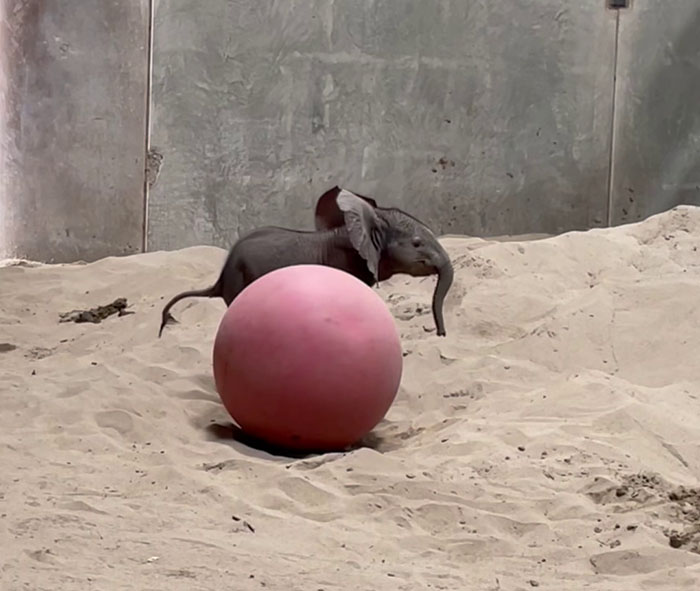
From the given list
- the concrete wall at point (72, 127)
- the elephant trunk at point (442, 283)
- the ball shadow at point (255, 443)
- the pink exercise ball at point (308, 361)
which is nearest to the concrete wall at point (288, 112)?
the concrete wall at point (72, 127)

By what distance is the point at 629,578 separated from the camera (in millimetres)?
3105

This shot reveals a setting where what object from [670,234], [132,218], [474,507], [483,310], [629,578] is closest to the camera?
[629,578]

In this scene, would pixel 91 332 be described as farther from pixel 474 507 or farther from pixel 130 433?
pixel 474 507

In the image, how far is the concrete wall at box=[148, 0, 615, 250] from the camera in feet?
28.0

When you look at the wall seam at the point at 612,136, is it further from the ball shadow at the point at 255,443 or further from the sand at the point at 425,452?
the ball shadow at the point at 255,443

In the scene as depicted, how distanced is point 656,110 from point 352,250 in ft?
14.8

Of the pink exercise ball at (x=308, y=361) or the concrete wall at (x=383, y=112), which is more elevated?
the concrete wall at (x=383, y=112)

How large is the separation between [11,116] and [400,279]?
3.47m

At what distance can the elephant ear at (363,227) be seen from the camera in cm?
540

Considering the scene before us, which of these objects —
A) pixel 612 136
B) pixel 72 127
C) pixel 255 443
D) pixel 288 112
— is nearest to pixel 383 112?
pixel 288 112

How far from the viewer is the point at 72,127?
8.58 m

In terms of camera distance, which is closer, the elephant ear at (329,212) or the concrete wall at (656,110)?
the elephant ear at (329,212)

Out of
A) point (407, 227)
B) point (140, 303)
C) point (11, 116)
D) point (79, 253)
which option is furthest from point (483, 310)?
point (11, 116)

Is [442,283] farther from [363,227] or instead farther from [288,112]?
[288,112]
